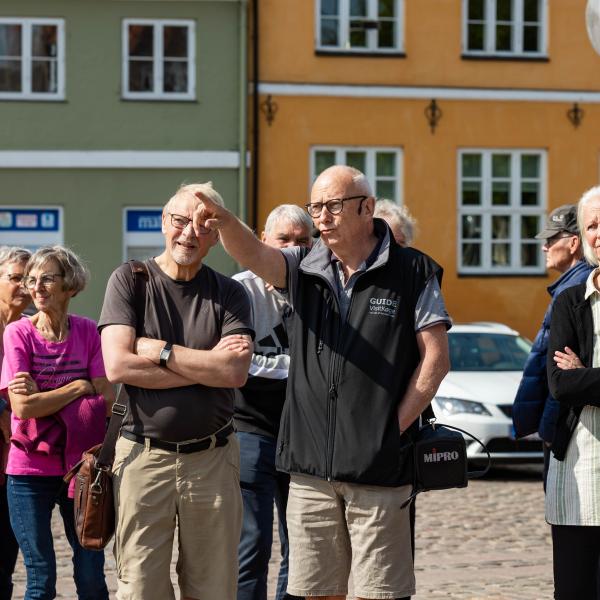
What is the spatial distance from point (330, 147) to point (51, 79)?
4.81 m

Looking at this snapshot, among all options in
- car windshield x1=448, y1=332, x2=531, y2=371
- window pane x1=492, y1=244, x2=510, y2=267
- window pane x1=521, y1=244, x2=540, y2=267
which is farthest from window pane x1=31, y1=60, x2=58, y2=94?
car windshield x1=448, y1=332, x2=531, y2=371

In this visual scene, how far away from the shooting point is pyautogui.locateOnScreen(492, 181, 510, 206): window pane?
83.0 ft

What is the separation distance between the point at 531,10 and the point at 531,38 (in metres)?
0.48

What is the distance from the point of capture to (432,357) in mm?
5262

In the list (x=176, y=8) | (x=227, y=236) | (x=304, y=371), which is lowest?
(x=304, y=371)

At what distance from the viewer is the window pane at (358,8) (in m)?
24.8

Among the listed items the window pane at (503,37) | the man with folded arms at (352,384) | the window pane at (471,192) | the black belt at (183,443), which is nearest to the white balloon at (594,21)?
the man with folded arms at (352,384)

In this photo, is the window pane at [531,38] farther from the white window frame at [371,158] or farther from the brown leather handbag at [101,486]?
the brown leather handbag at [101,486]

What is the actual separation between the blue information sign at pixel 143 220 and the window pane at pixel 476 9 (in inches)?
251

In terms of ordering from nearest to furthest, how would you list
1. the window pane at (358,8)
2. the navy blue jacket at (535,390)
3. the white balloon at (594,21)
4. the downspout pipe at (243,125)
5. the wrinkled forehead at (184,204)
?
1. the wrinkled forehead at (184,204)
2. the white balloon at (594,21)
3. the navy blue jacket at (535,390)
4. the downspout pipe at (243,125)
5. the window pane at (358,8)

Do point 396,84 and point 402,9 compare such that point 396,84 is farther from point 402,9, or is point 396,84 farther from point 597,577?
point 597,577

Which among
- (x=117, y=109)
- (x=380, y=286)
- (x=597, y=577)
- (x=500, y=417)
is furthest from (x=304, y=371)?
(x=117, y=109)

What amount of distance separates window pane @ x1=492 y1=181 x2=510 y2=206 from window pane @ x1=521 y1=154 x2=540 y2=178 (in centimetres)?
39

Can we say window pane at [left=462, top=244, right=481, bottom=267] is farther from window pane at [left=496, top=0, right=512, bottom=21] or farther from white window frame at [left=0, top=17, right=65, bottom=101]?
white window frame at [left=0, top=17, right=65, bottom=101]
